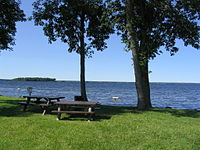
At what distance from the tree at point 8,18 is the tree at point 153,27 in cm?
737

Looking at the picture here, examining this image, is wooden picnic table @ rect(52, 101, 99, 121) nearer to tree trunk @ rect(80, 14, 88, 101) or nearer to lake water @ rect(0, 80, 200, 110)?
tree trunk @ rect(80, 14, 88, 101)

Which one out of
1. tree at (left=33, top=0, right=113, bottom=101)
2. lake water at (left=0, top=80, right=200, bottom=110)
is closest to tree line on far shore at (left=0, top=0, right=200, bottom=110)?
tree at (left=33, top=0, right=113, bottom=101)

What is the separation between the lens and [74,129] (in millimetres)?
7301

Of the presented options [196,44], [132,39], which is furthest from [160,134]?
[196,44]

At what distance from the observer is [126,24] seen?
1506cm

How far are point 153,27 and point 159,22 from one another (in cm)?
50

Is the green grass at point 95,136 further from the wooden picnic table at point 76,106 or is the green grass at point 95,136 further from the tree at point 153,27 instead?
the tree at point 153,27

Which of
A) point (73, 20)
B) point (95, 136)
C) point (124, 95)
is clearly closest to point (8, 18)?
point (73, 20)

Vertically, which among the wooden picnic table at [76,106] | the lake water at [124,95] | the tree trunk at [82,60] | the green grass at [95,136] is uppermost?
the tree trunk at [82,60]

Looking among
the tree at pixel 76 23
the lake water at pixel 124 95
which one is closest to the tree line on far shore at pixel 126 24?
the tree at pixel 76 23

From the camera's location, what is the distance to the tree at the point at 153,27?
13375 millimetres

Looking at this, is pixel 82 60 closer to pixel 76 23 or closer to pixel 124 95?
pixel 76 23

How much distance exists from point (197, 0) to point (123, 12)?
15.0ft

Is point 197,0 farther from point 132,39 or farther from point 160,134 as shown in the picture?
point 160,134
